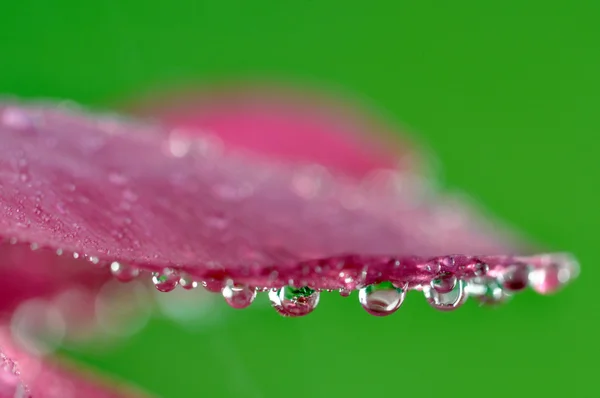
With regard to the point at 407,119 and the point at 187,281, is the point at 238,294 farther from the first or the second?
the point at 407,119

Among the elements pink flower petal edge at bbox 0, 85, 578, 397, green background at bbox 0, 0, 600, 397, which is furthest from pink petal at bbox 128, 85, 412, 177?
pink flower petal edge at bbox 0, 85, 578, 397

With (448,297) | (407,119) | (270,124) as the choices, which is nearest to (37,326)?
(270,124)

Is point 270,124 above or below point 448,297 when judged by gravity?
above

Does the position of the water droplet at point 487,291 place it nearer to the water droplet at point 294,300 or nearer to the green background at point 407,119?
the water droplet at point 294,300

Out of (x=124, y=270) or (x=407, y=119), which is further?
(x=407, y=119)

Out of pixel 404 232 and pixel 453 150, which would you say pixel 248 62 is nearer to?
pixel 453 150

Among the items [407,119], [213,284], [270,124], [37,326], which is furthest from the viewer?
[407,119]

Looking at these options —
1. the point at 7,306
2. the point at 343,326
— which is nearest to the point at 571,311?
the point at 343,326

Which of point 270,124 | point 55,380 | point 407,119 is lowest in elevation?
point 55,380
